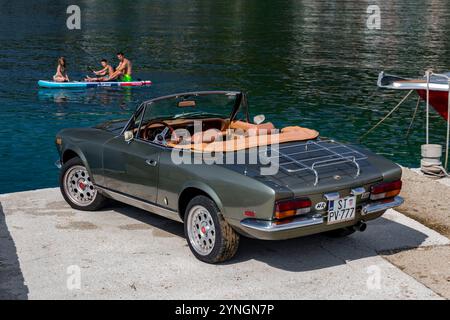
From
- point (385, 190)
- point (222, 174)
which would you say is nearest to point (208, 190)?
point (222, 174)

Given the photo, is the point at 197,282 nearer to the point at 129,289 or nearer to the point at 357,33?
the point at 129,289

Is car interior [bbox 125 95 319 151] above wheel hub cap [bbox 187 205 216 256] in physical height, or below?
above

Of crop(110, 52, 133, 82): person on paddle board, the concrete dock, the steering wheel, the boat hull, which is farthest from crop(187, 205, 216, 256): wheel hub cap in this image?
crop(110, 52, 133, 82): person on paddle board

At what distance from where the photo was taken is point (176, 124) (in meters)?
9.41

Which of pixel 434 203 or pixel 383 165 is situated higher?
pixel 383 165

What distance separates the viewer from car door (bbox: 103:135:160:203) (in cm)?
854

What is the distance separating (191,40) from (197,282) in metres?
39.5

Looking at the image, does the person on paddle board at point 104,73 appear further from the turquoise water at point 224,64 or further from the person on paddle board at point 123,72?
the turquoise water at point 224,64

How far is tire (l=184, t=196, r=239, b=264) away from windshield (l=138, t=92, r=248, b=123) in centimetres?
169

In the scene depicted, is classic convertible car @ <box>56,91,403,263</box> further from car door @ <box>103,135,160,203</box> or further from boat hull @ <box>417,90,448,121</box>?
boat hull @ <box>417,90,448,121</box>

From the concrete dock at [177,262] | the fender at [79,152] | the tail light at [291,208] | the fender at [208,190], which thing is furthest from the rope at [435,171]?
the fender at [79,152]

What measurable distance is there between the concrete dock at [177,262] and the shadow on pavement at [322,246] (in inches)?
0.4

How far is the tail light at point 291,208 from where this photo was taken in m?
7.15

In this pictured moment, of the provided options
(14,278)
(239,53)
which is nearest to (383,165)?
(14,278)
